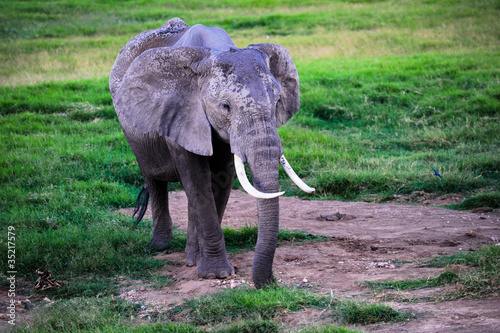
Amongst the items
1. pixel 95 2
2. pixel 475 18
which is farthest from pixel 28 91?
pixel 95 2

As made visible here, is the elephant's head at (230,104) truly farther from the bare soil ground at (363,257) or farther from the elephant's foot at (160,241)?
the elephant's foot at (160,241)

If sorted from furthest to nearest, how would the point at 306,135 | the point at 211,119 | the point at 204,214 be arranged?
the point at 306,135
the point at 204,214
the point at 211,119

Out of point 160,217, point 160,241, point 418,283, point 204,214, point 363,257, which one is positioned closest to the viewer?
point 418,283

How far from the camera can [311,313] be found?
14.8 ft

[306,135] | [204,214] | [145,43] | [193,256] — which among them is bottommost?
[193,256]

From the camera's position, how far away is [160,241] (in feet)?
22.8

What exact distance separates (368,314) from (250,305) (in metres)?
0.92

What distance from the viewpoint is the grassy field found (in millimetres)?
6660

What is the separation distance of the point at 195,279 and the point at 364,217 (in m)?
2.57

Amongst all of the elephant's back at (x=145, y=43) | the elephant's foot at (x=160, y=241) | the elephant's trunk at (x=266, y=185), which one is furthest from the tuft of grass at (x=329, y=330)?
the elephant's back at (x=145, y=43)

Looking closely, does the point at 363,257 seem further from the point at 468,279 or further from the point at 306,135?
the point at 306,135

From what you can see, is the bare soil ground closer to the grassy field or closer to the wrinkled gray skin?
the grassy field

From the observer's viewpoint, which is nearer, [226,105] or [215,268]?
[226,105]

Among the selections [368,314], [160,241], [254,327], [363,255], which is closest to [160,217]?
[160,241]
